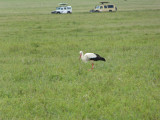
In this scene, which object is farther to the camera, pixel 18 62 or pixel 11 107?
pixel 18 62

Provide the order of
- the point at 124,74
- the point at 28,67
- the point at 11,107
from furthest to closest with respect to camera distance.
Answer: the point at 28,67
the point at 124,74
the point at 11,107

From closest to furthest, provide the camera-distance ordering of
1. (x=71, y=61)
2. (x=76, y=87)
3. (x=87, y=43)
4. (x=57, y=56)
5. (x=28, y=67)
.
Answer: (x=76, y=87) < (x=28, y=67) < (x=71, y=61) < (x=57, y=56) < (x=87, y=43)

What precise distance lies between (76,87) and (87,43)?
324 inches

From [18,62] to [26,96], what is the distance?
424 centimetres

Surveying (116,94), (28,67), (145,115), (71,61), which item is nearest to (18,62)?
(28,67)

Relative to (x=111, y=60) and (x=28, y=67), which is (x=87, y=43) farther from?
(x=28, y=67)

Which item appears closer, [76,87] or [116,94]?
[116,94]

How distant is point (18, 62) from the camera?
11.2 m

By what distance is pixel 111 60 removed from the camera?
37.5 ft

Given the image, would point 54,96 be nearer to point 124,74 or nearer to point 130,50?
point 124,74

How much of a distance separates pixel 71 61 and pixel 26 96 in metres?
4.20

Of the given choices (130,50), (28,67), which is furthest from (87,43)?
(28,67)

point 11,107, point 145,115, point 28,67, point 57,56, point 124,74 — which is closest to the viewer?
point 145,115

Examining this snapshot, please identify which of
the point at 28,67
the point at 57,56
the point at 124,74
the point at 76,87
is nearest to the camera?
the point at 76,87
